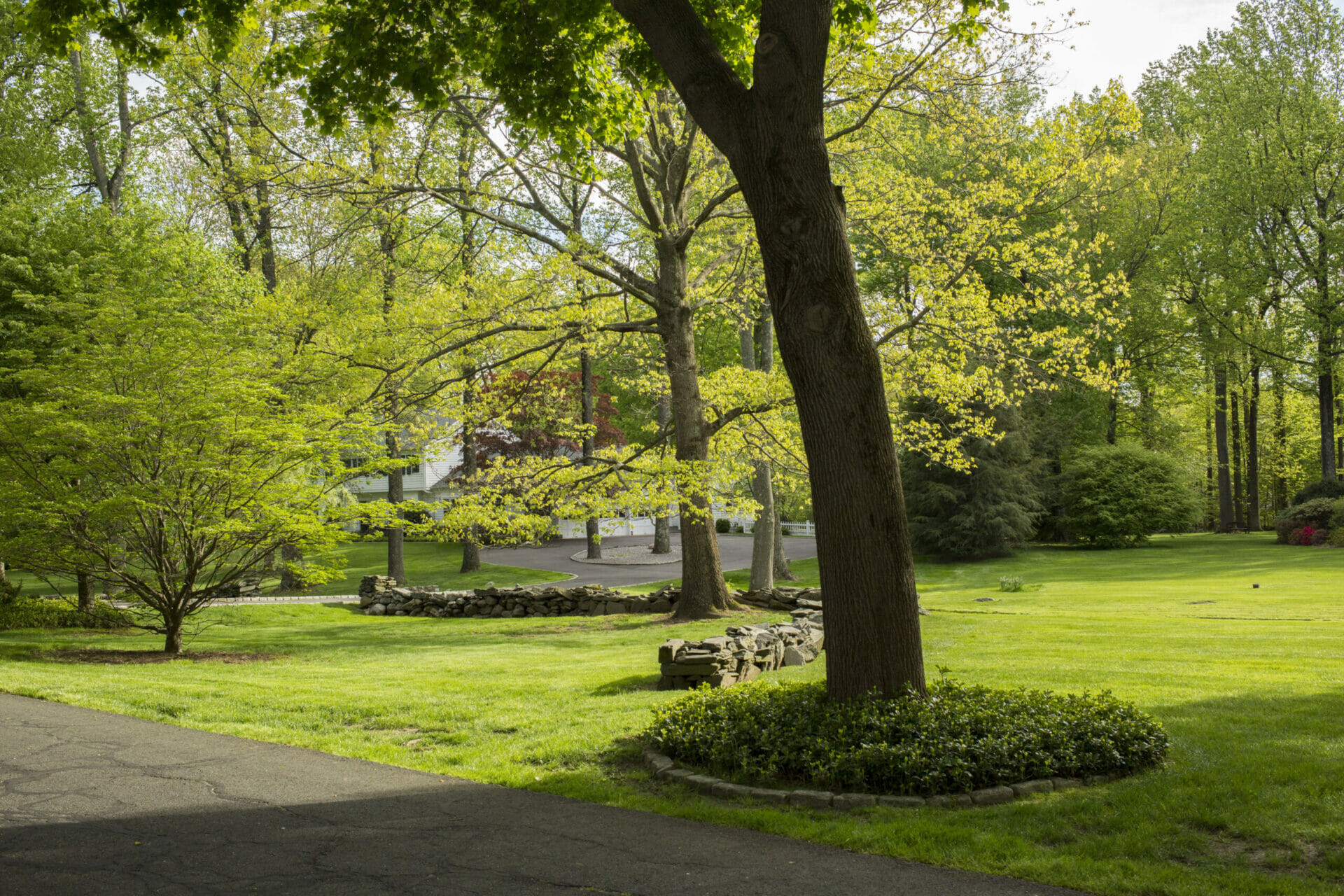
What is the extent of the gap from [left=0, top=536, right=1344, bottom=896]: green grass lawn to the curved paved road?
348 inches

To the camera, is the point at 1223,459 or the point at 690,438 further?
the point at 1223,459

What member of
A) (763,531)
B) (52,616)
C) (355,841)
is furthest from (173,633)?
(763,531)

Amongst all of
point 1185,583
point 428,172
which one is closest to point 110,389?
point 428,172

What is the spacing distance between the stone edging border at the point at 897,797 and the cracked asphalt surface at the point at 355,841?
594 mm

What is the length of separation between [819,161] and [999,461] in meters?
26.1

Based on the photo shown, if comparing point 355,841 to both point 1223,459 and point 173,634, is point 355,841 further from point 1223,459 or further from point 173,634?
point 1223,459

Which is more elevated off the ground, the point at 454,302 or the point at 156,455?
the point at 454,302

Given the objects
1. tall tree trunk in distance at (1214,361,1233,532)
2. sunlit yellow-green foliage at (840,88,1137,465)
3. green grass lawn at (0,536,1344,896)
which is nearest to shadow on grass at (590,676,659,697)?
green grass lawn at (0,536,1344,896)

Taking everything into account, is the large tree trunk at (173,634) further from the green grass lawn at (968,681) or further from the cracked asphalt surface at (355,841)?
the cracked asphalt surface at (355,841)

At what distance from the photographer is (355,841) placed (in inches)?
192

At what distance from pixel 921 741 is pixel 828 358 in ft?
8.95

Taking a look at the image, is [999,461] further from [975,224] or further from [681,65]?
[681,65]

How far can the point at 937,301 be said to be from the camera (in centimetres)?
1513

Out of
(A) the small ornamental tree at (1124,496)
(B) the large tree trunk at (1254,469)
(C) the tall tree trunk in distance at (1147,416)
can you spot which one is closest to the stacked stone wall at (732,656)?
(A) the small ornamental tree at (1124,496)
